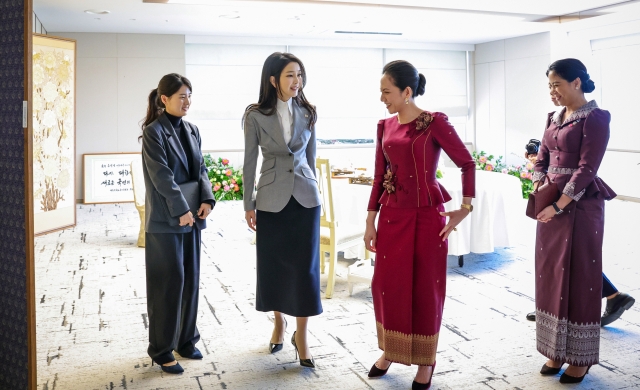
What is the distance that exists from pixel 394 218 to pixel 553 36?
28.7ft

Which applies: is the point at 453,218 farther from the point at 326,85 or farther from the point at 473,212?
the point at 326,85

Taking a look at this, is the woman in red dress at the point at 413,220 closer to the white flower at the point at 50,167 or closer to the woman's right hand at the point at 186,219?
the woman's right hand at the point at 186,219

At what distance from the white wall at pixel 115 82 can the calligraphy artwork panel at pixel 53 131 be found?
9.21 ft

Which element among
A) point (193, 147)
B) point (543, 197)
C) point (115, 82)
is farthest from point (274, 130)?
point (115, 82)

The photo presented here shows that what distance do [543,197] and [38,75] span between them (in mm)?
5875

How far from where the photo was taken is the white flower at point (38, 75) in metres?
7.24

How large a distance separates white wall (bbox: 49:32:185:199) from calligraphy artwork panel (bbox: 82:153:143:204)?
0.16m

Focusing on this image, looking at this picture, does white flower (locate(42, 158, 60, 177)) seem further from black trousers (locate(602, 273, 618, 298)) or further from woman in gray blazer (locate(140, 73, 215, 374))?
black trousers (locate(602, 273, 618, 298))

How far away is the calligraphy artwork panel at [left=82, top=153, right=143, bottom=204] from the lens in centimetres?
1058

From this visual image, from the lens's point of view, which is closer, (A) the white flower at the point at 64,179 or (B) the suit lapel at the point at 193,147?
(B) the suit lapel at the point at 193,147

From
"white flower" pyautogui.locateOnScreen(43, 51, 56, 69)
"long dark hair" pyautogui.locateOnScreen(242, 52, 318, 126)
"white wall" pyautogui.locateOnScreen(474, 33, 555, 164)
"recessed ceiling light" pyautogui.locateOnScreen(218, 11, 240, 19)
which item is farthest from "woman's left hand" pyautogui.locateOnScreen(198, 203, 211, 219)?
"white wall" pyautogui.locateOnScreen(474, 33, 555, 164)

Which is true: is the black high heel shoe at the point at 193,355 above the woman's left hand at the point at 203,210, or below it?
below

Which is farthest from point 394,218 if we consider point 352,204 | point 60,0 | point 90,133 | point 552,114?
point 90,133

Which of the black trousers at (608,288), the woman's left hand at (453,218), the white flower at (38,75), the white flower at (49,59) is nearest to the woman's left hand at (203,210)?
the woman's left hand at (453,218)
